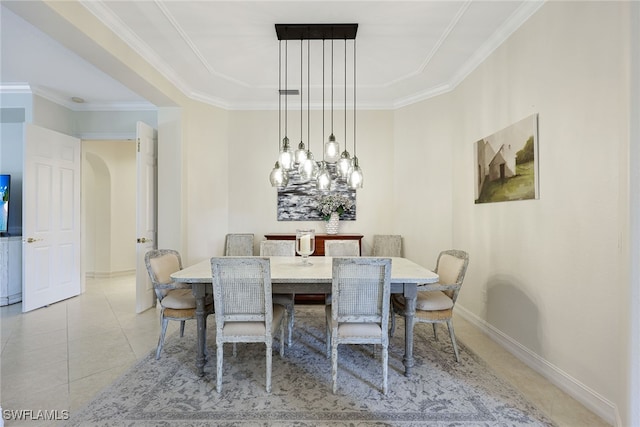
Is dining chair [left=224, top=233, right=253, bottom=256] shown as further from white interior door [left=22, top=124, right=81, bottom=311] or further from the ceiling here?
white interior door [left=22, top=124, right=81, bottom=311]

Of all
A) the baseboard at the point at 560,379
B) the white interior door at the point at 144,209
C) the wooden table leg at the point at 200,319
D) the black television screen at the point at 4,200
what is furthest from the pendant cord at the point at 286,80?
the black television screen at the point at 4,200

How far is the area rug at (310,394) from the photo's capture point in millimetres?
1889

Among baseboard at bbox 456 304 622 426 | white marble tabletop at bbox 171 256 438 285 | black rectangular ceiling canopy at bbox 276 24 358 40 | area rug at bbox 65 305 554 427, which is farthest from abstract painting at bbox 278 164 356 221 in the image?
baseboard at bbox 456 304 622 426

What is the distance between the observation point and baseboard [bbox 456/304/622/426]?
1.86 metres

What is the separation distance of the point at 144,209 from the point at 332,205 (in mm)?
2583

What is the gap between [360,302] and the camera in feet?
7.14

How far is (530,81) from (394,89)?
77.4 inches

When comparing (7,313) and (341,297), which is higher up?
(341,297)

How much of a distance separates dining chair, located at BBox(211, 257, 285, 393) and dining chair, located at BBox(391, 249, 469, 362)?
119 cm

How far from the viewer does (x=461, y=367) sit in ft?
8.23

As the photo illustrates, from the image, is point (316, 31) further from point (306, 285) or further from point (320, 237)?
point (320, 237)

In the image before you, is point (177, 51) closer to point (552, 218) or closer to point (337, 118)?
point (337, 118)

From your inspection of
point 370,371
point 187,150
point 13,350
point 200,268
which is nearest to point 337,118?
point 187,150

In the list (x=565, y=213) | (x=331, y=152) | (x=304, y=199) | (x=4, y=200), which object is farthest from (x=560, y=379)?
(x=4, y=200)
